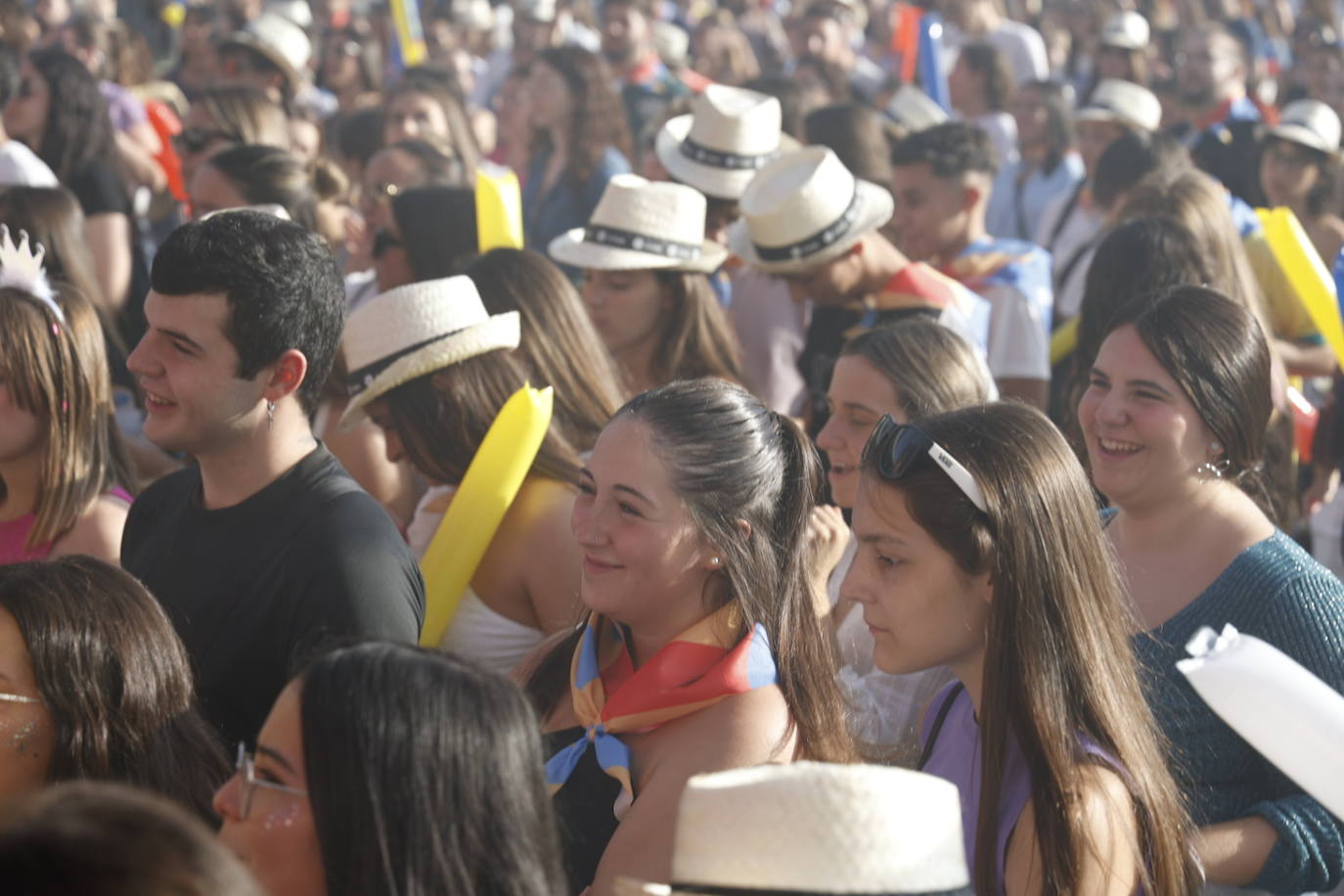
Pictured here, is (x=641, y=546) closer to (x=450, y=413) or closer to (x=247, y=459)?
(x=247, y=459)

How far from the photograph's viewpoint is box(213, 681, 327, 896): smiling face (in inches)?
74.4

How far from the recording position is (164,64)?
14.9 m

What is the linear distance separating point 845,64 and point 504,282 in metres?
7.52

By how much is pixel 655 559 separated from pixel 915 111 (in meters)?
6.45

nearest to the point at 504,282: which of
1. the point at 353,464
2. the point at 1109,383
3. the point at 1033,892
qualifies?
the point at 353,464

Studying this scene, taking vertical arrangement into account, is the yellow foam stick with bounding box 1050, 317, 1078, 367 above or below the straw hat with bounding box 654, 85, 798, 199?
below

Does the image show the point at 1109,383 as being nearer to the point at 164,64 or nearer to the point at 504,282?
the point at 504,282

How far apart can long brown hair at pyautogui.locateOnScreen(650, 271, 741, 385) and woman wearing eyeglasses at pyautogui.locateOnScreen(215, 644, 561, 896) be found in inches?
125

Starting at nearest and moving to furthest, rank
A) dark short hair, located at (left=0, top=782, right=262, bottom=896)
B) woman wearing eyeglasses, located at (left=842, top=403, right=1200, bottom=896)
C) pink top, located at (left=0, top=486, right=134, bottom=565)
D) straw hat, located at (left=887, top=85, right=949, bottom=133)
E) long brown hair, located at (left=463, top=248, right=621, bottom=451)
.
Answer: dark short hair, located at (left=0, top=782, right=262, bottom=896)
woman wearing eyeglasses, located at (left=842, top=403, right=1200, bottom=896)
pink top, located at (left=0, top=486, right=134, bottom=565)
long brown hair, located at (left=463, top=248, right=621, bottom=451)
straw hat, located at (left=887, top=85, right=949, bottom=133)

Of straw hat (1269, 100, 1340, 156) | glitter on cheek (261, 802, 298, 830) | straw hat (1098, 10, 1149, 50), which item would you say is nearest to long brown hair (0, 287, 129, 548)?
glitter on cheek (261, 802, 298, 830)

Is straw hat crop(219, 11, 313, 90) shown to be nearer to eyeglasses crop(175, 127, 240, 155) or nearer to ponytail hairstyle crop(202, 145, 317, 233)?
eyeglasses crop(175, 127, 240, 155)

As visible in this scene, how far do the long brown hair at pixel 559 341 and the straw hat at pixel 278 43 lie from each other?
4.83 m

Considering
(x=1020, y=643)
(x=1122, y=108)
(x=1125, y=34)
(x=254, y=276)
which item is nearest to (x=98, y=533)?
(x=254, y=276)

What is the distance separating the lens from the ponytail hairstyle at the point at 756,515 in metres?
2.77
